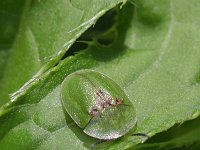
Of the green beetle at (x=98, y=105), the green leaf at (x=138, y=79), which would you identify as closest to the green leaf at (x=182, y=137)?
the green leaf at (x=138, y=79)

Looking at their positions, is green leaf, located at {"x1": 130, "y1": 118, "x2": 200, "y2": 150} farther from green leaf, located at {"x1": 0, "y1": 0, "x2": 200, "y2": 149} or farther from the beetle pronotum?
the beetle pronotum

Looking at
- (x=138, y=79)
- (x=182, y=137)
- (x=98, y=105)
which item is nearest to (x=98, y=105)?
(x=98, y=105)

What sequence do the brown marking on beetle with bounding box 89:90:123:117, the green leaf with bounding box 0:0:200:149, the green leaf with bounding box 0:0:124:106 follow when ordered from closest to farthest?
the green leaf with bounding box 0:0:200:149 < the brown marking on beetle with bounding box 89:90:123:117 < the green leaf with bounding box 0:0:124:106

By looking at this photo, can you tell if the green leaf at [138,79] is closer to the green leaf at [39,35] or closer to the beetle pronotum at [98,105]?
the beetle pronotum at [98,105]

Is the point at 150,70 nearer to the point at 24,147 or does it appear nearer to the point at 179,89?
the point at 179,89

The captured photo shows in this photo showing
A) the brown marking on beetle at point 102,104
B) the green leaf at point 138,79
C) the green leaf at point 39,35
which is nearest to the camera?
the green leaf at point 138,79

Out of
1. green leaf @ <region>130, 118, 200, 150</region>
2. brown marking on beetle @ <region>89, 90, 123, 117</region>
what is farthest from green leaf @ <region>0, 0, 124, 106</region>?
green leaf @ <region>130, 118, 200, 150</region>

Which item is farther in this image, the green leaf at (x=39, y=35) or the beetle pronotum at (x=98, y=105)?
the green leaf at (x=39, y=35)
